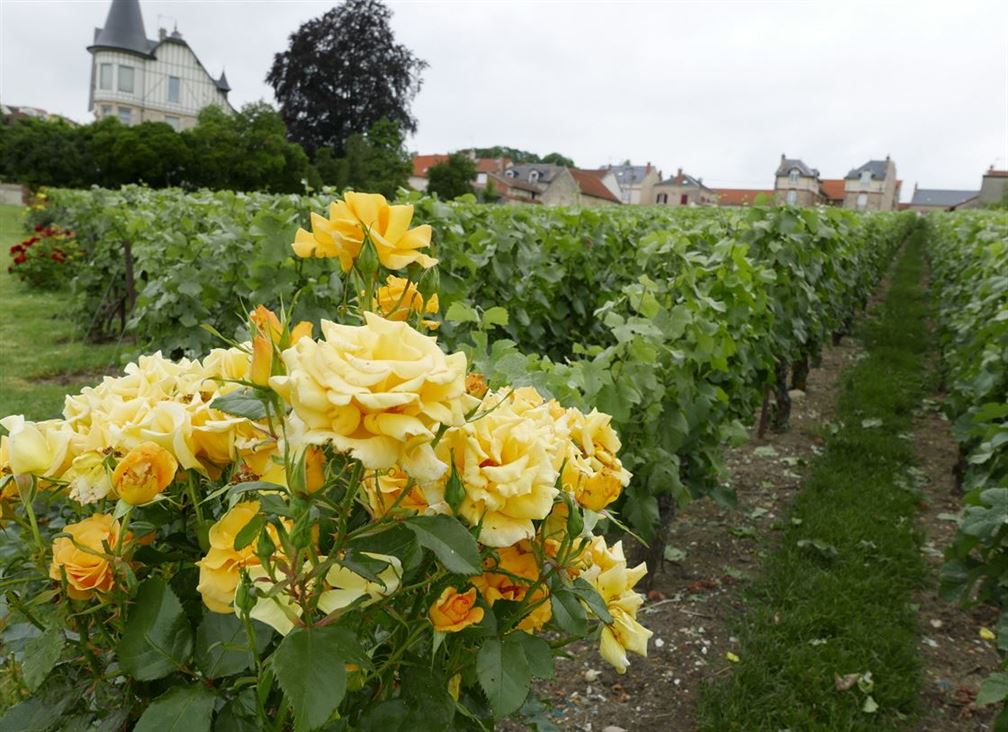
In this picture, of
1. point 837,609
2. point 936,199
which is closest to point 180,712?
point 837,609

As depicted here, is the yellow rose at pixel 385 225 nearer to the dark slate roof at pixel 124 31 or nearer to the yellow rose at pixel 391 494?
the yellow rose at pixel 391 494

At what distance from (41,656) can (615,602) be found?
716 mm

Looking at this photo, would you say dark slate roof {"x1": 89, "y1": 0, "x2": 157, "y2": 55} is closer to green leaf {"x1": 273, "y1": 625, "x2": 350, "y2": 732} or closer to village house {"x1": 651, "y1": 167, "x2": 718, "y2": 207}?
village house {"x1": 651, "y1": 167, "x2": 718, "y2": 207}

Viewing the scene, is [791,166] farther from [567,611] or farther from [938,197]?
[567,611]

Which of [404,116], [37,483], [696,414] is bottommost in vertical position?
[696,414]

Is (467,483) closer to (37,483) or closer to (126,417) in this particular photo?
(126,417)

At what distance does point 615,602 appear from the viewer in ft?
3.67

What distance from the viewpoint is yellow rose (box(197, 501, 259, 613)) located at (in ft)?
2.79

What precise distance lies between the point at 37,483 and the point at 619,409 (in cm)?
182

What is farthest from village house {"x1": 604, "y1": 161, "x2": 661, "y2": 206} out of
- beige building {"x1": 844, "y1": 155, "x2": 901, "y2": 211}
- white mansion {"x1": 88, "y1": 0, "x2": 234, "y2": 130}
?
white mansion {"x1": 88, "y1": 0, "x2": 234, "y2": 130}

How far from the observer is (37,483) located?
3.20ft

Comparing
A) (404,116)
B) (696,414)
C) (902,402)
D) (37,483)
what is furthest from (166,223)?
(404,116)

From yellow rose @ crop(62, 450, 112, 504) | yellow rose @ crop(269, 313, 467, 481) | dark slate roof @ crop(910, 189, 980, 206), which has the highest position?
dark slate roof @ crop(910, 189, 980, 206)

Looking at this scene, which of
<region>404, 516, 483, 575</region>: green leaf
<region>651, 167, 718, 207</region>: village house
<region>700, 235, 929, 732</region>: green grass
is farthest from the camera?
<region>651, 167, 718, 207</region>: village house
